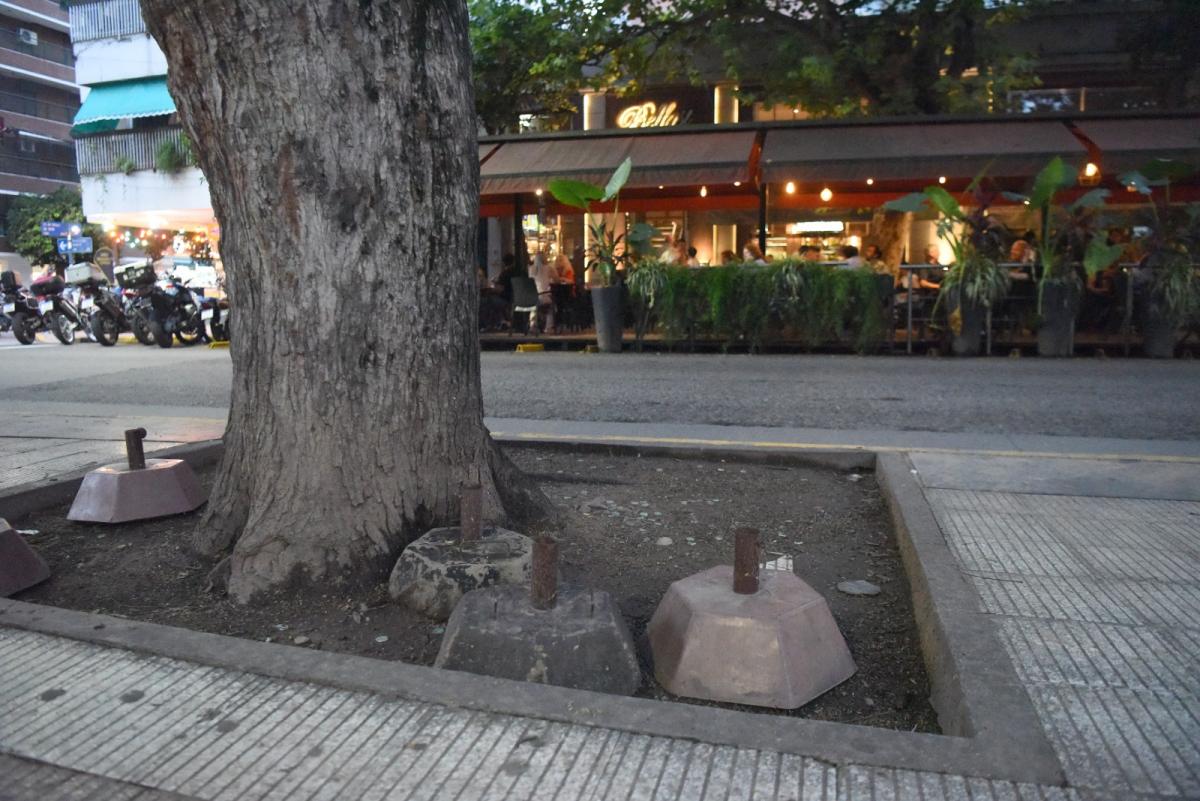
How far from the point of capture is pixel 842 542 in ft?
12.9

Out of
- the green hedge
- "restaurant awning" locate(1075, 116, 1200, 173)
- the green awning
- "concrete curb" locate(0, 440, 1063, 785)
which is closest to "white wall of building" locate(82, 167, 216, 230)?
the green awning

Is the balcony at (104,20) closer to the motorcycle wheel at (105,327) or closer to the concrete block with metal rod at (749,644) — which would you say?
the motorcycle wheel at (105,327)

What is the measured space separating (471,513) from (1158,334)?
36.7 feet

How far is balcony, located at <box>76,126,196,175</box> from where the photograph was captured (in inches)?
1197

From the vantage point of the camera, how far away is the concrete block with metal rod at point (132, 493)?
13.5ft

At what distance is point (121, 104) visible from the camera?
3122 cm

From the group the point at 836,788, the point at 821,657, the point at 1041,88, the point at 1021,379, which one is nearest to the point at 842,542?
the point at 821,657

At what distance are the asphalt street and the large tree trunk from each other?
3970 millimetres

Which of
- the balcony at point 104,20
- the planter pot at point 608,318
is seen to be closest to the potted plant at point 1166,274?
the planter pot at point 608,318

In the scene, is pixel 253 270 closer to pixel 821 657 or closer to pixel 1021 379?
pixel 821 657

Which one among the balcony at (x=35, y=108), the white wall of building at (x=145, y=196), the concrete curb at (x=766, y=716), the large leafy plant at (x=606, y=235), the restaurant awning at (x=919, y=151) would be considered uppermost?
the balcony at (x=35, y=108)

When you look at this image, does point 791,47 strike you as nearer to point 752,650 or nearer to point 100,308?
point 100,308

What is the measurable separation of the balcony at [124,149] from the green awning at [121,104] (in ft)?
1.32

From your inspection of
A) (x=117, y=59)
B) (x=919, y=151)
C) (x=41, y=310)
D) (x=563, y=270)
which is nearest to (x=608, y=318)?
(x=563, y=270)
